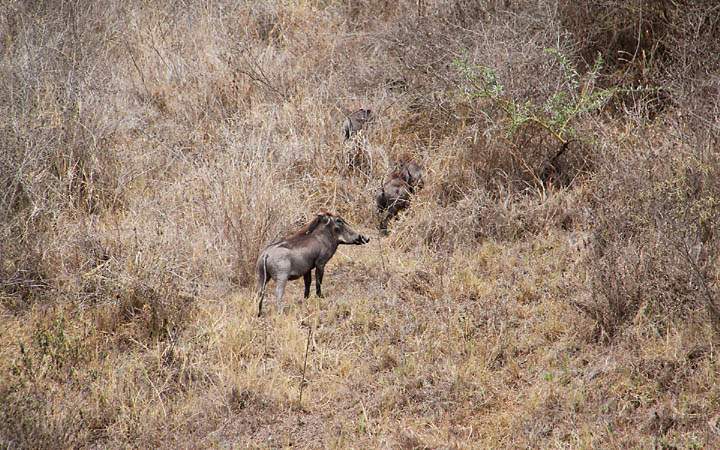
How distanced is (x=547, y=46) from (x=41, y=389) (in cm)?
627

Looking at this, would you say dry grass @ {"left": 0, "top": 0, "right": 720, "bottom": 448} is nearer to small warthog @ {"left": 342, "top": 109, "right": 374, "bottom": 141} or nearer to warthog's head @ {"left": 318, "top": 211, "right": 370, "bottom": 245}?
small warthog @ {"left": 342, "top": 109, "right": 374, "bottom": 141}

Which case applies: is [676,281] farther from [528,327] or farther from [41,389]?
[41,389]

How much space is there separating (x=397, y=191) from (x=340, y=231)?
1377mm

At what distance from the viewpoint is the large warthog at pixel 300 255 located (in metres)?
7.52

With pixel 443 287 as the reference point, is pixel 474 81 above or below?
above

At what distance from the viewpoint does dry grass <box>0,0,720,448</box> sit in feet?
20.6

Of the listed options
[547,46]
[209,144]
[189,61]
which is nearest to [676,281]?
[547,46]

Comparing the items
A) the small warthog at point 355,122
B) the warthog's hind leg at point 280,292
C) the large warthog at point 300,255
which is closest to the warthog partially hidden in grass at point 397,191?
the small warthog at point 355,122

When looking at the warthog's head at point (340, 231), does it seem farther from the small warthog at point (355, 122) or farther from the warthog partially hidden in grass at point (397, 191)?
the small warthog at point (355, 122)

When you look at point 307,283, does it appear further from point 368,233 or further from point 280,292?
point 368,233

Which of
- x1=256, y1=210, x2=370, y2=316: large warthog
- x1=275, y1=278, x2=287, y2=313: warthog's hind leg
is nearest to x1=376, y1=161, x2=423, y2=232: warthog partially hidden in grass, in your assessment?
x1=256, y1=210, x2=370, y2=316: large warthog

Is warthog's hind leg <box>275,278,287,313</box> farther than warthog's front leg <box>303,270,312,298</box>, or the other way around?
warthog's front leg <box>303,270,312,298</box>

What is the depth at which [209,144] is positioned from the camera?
414 inches

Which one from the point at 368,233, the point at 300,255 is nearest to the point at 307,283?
the point at 300,255
